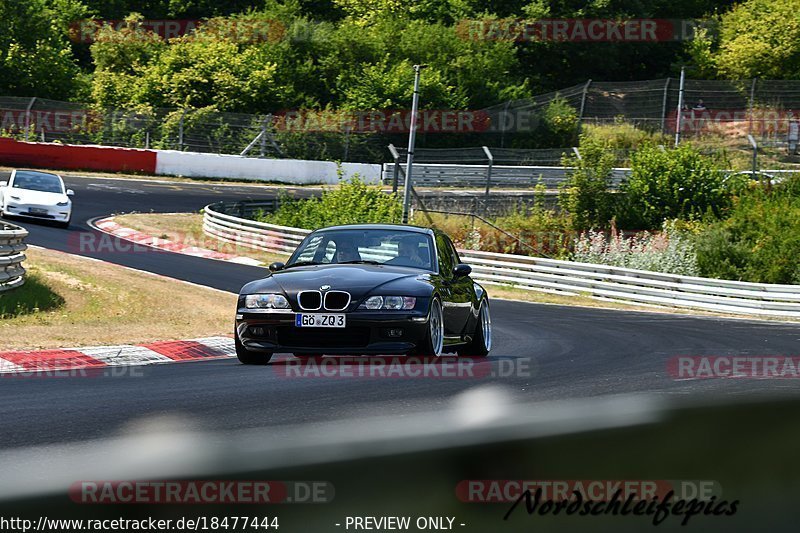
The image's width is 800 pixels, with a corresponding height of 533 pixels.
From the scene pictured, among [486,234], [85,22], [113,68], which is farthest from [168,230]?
[85,22]

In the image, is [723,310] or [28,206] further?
[28,206]

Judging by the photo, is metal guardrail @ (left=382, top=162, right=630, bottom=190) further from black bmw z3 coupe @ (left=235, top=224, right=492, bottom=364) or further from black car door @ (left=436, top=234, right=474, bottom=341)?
black bmw z3 coupe @ (left=235, top=224, right=492, bottom=364)

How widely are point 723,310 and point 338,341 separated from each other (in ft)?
57.4

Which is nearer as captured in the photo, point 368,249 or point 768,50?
point 368,249

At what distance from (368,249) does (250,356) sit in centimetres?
159

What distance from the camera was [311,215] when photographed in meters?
34.7

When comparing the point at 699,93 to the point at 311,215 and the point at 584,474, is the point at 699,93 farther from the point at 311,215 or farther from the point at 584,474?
the point at 584,474

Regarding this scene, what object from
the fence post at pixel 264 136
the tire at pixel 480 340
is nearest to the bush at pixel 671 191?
the fence post at pixel 264 136

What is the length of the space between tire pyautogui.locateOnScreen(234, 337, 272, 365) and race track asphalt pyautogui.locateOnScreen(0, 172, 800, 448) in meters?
0.13
